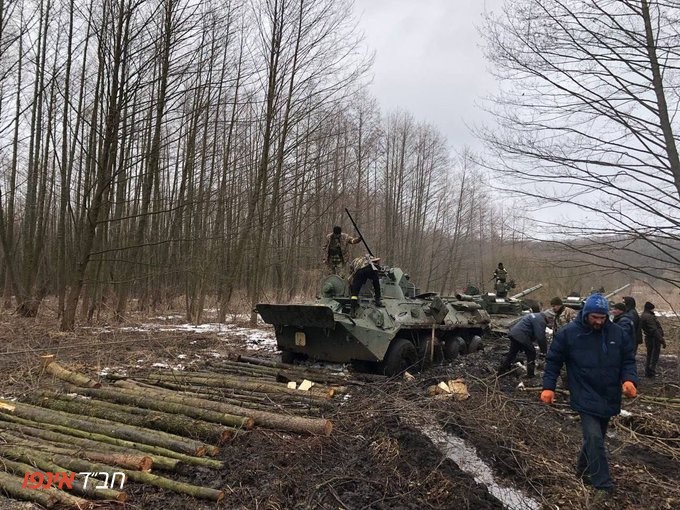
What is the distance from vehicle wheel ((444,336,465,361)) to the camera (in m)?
11.9

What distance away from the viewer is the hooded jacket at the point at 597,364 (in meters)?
4.59

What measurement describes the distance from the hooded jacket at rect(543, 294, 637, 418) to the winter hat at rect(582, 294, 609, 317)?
0.02 meters

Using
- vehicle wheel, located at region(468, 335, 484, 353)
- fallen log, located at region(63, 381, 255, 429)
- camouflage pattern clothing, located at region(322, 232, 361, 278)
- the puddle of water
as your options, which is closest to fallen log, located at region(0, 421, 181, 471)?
fallen log, located at region(63, 381, 255, 429)

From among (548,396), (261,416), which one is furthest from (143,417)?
(548,396)

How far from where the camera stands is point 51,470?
451cm

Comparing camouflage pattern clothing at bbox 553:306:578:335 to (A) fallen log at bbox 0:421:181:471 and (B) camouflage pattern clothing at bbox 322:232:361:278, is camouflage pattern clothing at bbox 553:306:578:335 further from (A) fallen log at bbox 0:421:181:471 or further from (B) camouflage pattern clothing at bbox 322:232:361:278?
(A) fallen log at bbox 0:421:181:471

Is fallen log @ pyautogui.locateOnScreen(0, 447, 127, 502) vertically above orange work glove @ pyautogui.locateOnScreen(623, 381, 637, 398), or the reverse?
orange work glove @ pyautogui.locateOnScreen(623, 381, 637, 398)

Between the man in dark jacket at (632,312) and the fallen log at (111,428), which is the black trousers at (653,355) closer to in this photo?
the man in dark jacket at (632,312)

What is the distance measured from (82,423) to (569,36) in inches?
273

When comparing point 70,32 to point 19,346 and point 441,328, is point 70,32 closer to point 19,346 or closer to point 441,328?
point 19,346

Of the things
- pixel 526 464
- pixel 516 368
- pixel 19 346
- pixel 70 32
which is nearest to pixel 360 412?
pixel 526 464

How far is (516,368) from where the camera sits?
9906 millimetres

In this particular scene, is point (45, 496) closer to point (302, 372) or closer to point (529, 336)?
point (302, 372)

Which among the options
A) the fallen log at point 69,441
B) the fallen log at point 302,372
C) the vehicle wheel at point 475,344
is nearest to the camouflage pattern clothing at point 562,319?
the vehicle wheel at point 475,344
